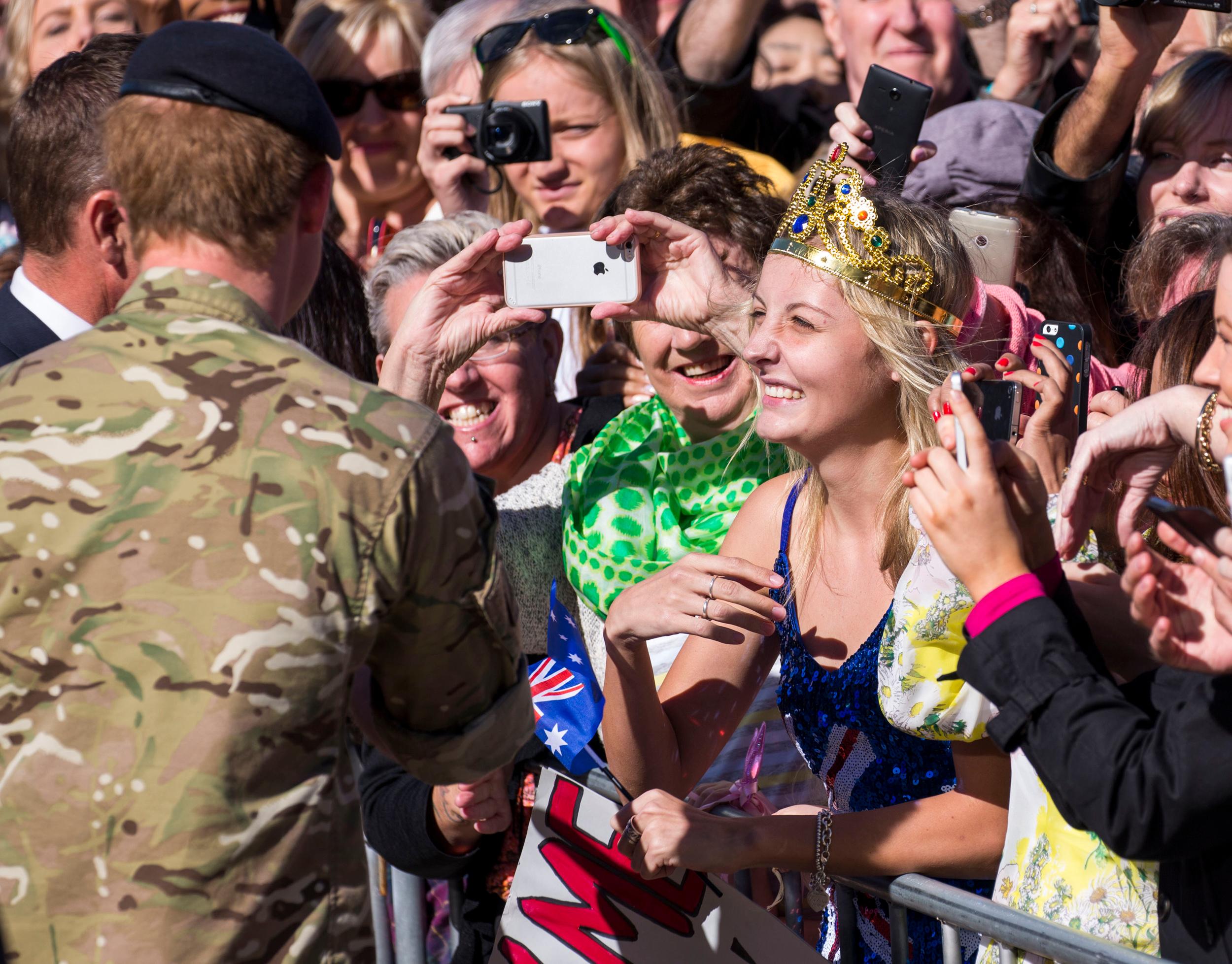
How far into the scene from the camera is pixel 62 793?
165cm

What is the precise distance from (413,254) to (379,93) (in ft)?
5.32

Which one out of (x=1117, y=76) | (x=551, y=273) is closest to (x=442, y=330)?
(x=551, y=273)

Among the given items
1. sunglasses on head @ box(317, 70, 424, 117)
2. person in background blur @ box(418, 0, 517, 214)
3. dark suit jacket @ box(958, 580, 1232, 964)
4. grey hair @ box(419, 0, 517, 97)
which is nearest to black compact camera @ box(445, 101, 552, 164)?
person in background blur @ box(418, 0, 517, 214)

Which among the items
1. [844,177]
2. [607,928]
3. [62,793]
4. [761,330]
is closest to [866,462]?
[761,330]

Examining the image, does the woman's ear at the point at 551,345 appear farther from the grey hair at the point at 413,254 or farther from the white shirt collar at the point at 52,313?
the white shirt collar at the point at 52,313

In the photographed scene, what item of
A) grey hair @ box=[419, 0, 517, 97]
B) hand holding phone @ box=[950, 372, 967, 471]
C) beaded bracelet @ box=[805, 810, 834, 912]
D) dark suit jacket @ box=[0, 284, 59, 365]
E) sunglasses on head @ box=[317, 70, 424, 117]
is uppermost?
hand holding phone @ box=[950, 372, 967, 471]

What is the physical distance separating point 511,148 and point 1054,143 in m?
1.59

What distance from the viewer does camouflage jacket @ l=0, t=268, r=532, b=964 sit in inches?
64.7

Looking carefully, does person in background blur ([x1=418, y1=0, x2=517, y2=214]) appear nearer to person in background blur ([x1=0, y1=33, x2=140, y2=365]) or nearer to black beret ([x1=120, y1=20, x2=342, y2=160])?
person in background blur ([x1=0, y1=33, x2=140, y2=365])

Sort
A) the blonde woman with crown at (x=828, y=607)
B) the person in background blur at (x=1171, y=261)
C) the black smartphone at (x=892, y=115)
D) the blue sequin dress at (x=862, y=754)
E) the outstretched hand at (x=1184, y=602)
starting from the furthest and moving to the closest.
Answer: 1. the black smartphone at (x=892, y=115)
2. the person in background blur at (x=1171, y=261)
3. the blue sequin dress at (x=862, y=754)
4. the blonde woman with crown at (x=828, y=607)
5. the outstretched hand at (x=1184, y=602)

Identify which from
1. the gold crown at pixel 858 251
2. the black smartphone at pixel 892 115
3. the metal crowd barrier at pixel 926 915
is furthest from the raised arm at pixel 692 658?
the black smartphone at pixel 892 115

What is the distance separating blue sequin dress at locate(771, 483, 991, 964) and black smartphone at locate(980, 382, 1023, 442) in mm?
558

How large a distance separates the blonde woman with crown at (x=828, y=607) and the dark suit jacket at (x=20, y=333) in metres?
1.25

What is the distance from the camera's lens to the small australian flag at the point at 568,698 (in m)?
2.91
